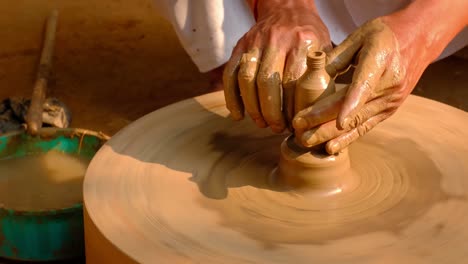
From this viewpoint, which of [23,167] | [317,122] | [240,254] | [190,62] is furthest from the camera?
[190,62]

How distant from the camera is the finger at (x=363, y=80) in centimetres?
136

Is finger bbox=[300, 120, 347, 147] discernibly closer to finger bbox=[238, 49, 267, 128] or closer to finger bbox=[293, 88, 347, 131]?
finger bbox=[293, 88, 347, 131]

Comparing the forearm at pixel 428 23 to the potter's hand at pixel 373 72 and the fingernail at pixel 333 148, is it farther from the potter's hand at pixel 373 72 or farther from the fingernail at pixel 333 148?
the fingernail at pixel 333 148

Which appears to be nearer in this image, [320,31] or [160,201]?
[160,201]

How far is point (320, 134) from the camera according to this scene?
4.60 feet

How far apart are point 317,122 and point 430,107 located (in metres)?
0.50

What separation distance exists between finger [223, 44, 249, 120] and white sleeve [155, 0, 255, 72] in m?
0.63

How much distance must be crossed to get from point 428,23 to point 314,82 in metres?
0.40

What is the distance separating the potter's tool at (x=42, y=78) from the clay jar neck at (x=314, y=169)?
0.91 metres

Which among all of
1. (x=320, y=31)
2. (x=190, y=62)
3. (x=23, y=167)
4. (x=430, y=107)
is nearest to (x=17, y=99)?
(x=23, y=167)

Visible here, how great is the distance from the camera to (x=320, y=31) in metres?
1.69

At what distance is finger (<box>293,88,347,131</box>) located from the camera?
4.52ft

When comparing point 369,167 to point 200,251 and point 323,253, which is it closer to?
point 323,253

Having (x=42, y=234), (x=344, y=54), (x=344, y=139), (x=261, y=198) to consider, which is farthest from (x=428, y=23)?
(x=42, y=234)
